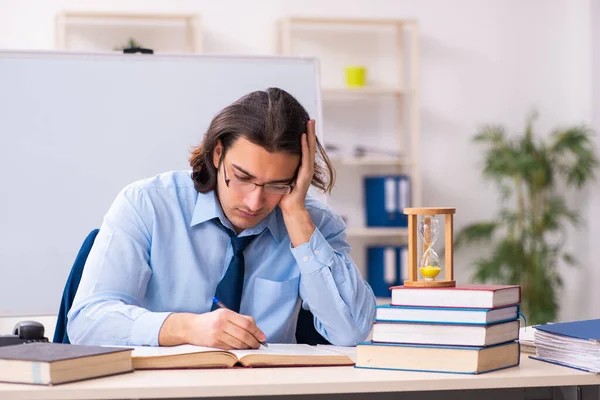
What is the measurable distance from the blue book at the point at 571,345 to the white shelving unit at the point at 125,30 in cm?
366

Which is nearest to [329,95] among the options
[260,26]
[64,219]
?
[260,26]

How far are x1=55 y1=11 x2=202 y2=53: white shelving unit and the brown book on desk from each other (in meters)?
3.73

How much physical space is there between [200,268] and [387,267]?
10.9 feet

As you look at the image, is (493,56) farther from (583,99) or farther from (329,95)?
(329,95)

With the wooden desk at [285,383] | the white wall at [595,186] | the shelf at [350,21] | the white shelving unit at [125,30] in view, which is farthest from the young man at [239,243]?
the white wall at [595,186]

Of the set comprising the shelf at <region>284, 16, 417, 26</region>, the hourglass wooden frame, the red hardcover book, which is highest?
the shelf at <region>284, 16, 417, 26</region>

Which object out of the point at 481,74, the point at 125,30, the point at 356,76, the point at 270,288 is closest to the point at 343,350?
the point at 270,288

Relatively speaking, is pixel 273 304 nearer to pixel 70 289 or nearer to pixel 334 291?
pixel 334 291

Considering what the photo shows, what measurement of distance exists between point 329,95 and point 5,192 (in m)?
2.84

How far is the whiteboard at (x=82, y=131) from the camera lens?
105 inches

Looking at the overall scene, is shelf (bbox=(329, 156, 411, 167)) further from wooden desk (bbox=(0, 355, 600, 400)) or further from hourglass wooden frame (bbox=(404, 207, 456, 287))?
wooden desk (bbox=(0, 355, 600, 400))

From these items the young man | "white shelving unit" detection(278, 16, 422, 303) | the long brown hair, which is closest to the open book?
the young man

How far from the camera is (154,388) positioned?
3.90ft

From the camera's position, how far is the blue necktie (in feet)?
5.97
